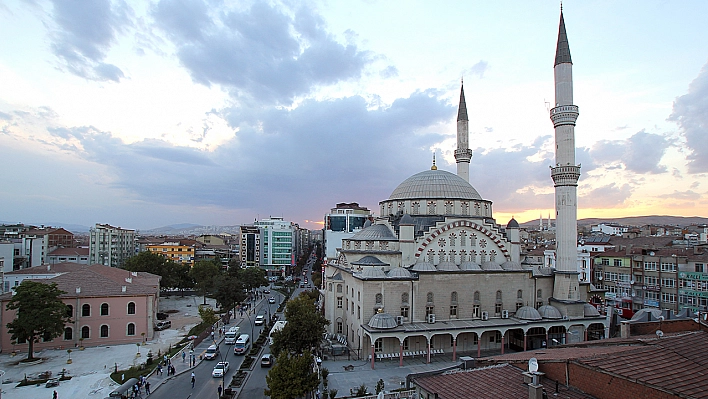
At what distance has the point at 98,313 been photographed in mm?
31078

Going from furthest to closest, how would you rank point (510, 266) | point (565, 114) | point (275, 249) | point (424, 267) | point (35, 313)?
1. point (275, 249)
2. point (565, 114)
3. point (510, 266)
4. point (424, 267)
5. point (35, 313)

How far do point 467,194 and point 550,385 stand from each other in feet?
87.9

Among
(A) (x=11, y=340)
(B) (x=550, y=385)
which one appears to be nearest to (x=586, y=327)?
(B) (x=550, y=385)

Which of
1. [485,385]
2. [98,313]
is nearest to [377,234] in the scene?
[98,313]

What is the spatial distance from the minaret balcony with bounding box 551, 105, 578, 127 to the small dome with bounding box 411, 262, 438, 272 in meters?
15.0

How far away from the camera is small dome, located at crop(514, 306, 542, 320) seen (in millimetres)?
29400

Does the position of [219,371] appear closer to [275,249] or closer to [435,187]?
[435,187]

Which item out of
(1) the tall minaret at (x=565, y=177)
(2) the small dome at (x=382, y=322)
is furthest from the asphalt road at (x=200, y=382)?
(1) the tall minaret at (x=565, y=177)

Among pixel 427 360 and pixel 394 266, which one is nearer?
pixel 427 360

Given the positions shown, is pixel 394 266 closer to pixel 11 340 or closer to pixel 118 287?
pixel 118 287

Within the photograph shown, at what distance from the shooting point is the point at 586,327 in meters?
30.6

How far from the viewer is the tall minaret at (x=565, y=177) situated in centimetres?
3148

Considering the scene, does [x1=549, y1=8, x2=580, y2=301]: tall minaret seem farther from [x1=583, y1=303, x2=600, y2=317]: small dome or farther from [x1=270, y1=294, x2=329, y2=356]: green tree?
[x1=270, y1=294, x2=329, y2=356]: green tree

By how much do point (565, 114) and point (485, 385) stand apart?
27.3 m
